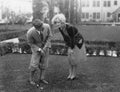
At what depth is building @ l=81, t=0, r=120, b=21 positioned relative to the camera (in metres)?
54.1

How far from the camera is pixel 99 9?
54.8 m

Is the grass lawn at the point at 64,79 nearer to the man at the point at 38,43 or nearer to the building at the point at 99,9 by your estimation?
the man at the point at 38,43

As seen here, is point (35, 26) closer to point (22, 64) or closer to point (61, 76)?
point (61, 76)

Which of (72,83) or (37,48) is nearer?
(37,48)

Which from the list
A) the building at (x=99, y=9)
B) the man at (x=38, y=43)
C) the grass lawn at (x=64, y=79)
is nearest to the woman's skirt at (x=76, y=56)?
the grass lawn at (x=64, y=79)

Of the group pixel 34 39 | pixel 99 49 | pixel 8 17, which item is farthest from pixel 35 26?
pixel 8 17

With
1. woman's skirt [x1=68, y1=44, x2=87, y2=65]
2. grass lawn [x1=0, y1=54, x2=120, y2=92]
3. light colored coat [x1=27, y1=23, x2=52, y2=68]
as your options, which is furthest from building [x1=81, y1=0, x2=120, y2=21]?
light colored coat [x1=27, y1=23, x2=52, y2=68]

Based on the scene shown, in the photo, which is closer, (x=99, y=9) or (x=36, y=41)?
(x=36, y=41)

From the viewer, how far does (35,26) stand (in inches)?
229

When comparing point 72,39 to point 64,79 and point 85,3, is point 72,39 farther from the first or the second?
point 85,3

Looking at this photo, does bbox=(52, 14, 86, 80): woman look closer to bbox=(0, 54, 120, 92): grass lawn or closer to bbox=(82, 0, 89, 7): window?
bbox=(0, 54, 120, 92): grass lawn

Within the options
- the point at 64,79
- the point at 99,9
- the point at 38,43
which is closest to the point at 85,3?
the point at 99,9

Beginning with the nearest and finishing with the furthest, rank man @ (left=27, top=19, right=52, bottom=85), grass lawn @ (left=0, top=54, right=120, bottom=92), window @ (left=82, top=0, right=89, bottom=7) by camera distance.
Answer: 1. grass lawn @ (left=0, top=54, right=120, bottom=92)
2. man @ (left=27, top=19, right=52, bottom=85)
3. window @ (left=82, top=0, right=89, bottom=7)

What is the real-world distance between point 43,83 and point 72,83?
0.70 meters
